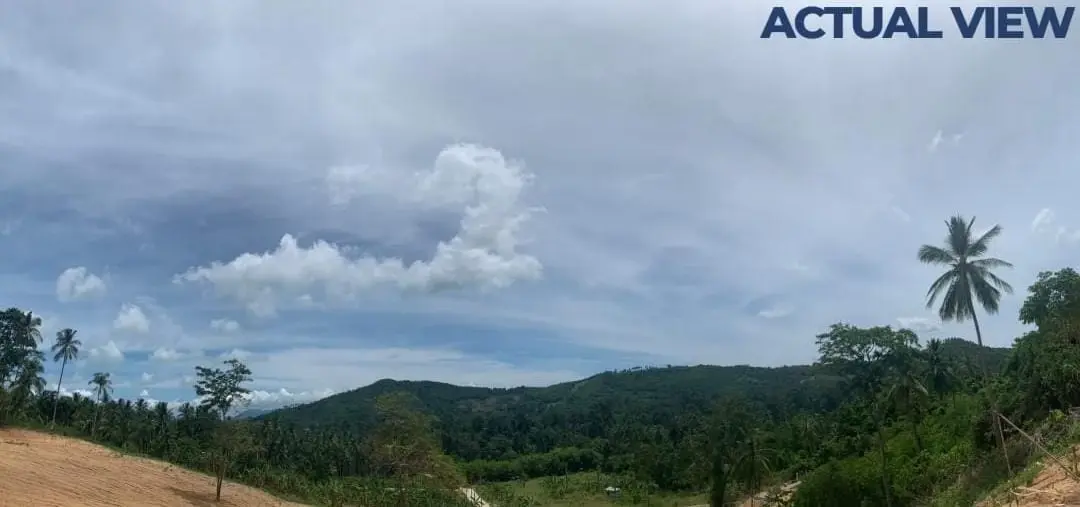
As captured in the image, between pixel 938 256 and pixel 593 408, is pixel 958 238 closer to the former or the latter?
pixel 938 256

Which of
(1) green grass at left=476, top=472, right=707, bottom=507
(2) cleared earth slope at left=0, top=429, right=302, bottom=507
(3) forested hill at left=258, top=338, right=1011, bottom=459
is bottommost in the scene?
(1) green grass at left=476, top=472, right=707, bottom=507

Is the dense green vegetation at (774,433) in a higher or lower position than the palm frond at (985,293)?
lower

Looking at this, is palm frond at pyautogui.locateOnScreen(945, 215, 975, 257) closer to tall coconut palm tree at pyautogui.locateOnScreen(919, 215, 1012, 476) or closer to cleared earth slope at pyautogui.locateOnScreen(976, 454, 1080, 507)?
tall coconut palm tree at pyautogui.locateOnScreen(919, 215, 1012, 476)

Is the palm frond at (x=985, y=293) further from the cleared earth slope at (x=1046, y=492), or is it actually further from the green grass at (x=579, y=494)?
the green grass at (x=579, y=494)

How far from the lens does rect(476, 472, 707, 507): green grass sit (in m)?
60.6

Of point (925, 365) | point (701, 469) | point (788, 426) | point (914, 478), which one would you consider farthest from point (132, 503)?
point (788, 426)

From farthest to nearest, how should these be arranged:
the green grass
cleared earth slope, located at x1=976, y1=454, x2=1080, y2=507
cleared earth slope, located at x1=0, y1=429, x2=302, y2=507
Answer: the green grass < cleared earth slope, located at x1=0, y1=429, x2=302, y2=507 < cleared earth slope, located at x1=976, y1=454, x2=1080, y2=507

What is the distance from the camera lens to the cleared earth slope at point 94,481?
66.3 ft

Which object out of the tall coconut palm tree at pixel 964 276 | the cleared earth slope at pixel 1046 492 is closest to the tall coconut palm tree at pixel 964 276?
the tall coconut palm tree at pixel 964 276

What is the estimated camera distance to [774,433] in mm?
56500

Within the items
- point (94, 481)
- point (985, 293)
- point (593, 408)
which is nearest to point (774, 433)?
point (985, 293)

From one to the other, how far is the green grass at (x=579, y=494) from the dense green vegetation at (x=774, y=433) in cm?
39

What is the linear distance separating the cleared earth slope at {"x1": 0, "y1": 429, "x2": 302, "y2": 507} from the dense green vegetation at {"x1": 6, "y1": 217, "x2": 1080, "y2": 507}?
5.37 feet

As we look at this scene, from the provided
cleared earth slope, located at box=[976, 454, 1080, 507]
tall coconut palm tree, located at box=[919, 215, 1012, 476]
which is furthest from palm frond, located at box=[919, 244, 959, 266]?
cleared earth slope, located at box=[976, 454, 1080, 507]
